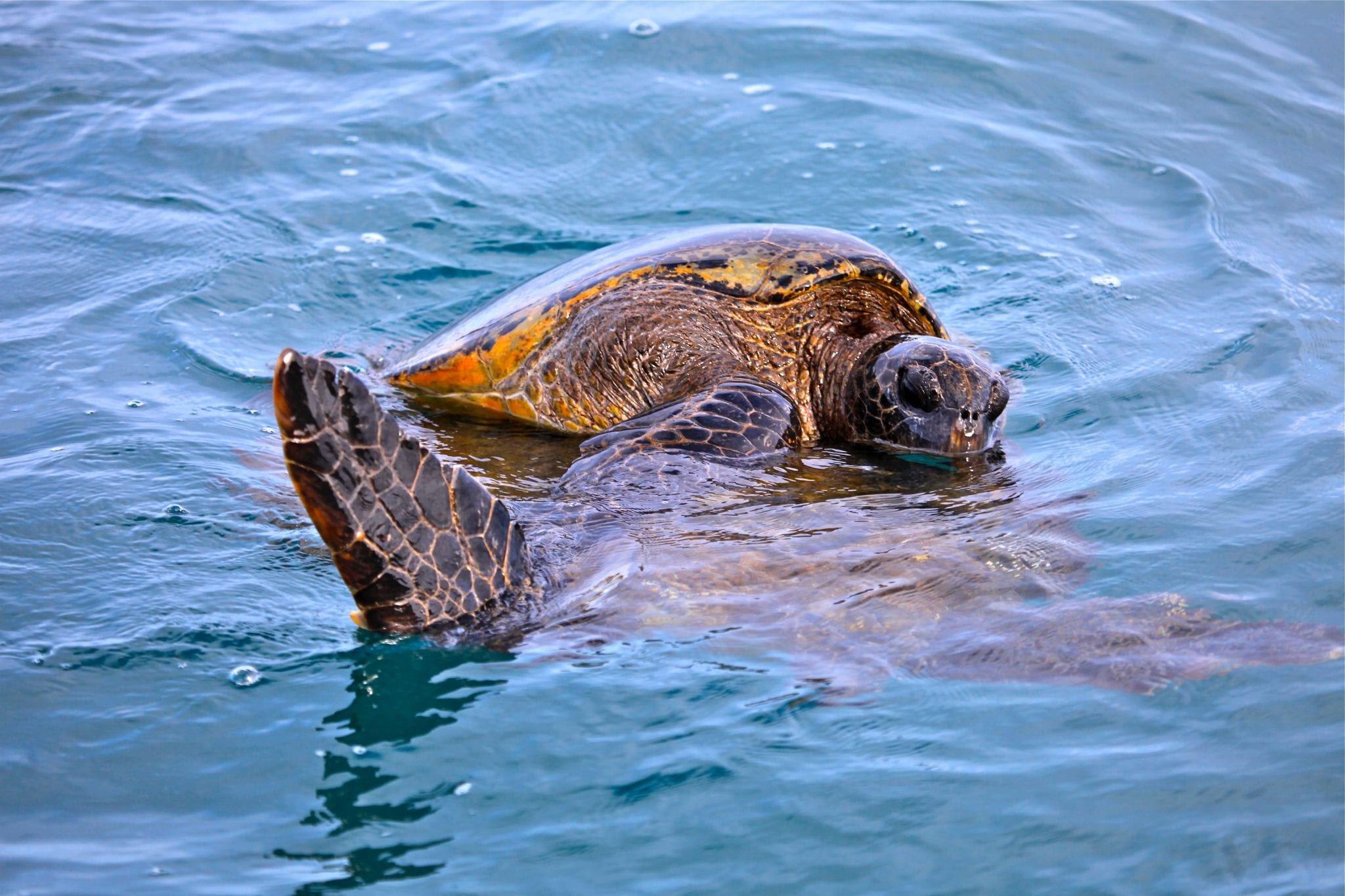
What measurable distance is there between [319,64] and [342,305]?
13.6 feet

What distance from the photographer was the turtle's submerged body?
10.3 ft

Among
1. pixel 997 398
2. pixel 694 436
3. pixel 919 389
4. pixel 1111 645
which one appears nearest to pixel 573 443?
pixel 694 436

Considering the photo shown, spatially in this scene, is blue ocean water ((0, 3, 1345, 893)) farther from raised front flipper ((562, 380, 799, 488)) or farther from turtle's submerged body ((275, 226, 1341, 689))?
raised front flipper ((562, 380, 799, 488))

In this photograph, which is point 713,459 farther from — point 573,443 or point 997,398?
point 997,398

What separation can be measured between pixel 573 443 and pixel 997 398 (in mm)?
1858

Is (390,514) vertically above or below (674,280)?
below

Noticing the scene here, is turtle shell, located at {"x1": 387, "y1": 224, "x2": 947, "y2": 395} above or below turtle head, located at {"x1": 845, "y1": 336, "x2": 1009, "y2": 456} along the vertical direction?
above

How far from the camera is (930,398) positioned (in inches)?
189

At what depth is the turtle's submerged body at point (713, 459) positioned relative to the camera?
3.13 meters

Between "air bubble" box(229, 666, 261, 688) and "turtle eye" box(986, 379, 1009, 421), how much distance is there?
308cm

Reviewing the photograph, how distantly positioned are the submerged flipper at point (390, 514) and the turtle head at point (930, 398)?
2079 millimetres

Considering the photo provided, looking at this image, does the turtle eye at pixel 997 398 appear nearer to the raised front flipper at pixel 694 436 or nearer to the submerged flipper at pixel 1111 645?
the raised front flipper at pixel 694 436

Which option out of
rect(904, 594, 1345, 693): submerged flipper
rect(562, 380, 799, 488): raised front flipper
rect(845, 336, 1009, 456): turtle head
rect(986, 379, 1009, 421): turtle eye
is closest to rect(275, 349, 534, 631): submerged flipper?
rect(562, 380, 799, 488): raised front flipper

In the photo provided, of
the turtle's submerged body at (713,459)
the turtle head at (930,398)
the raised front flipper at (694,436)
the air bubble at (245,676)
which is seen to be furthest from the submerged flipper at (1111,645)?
the air bubble at (245,676)
